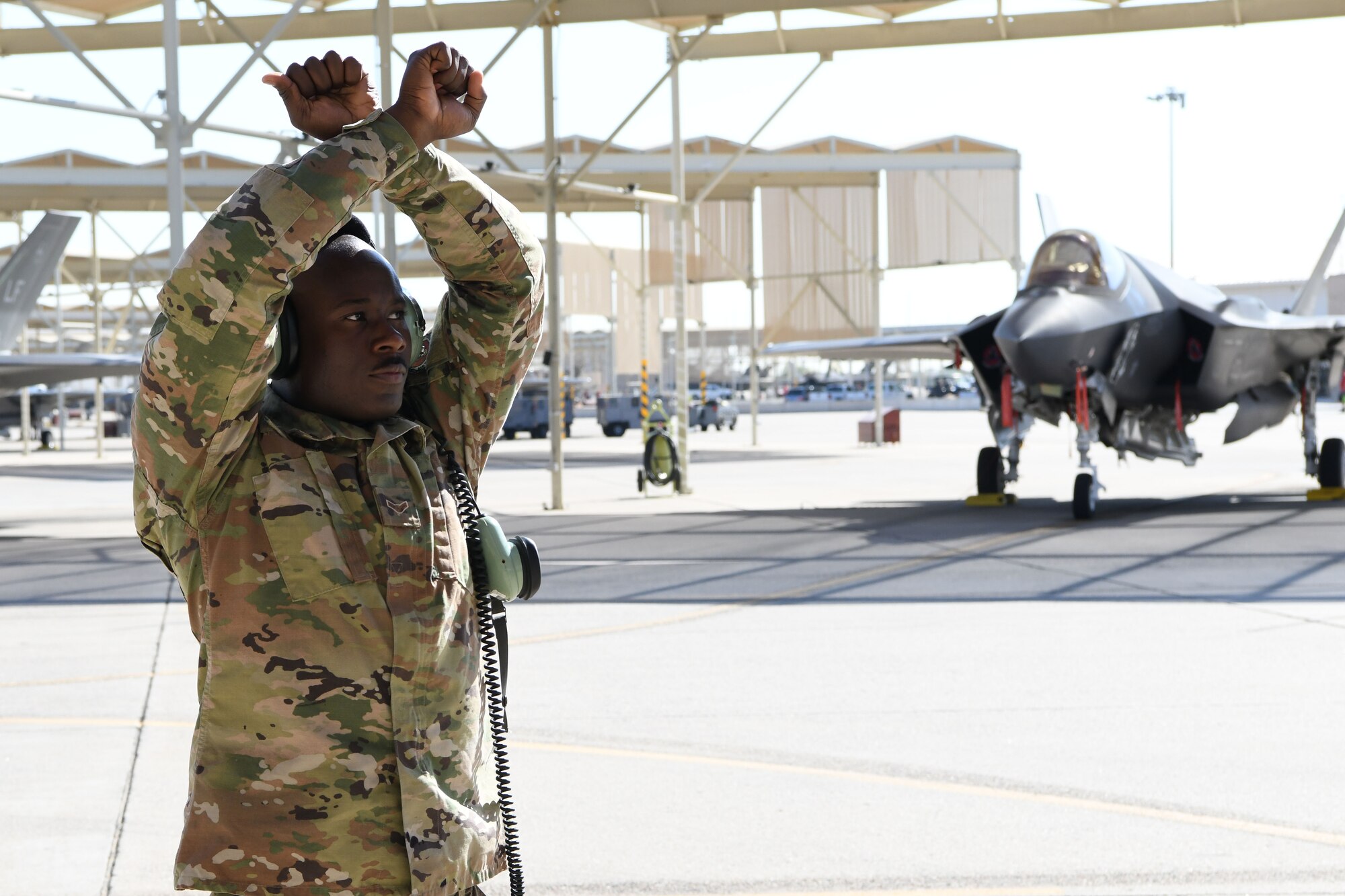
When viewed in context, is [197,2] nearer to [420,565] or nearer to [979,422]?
[420,565]

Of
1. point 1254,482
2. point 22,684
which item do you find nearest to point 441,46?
point 22,684

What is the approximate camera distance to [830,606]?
1014cm

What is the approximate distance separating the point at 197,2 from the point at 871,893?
16175mm

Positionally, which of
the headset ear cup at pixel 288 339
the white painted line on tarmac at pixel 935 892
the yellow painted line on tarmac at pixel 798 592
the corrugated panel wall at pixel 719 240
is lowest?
the yellow painted line on tarmac at pixel 798 592

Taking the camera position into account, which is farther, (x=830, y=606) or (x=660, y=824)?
(x=830, y=606)

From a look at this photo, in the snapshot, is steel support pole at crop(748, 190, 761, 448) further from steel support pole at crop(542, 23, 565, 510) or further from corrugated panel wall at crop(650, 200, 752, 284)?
steel support pole at crop(542, 23, 565, 510)

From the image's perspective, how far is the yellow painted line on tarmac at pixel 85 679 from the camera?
7.69m

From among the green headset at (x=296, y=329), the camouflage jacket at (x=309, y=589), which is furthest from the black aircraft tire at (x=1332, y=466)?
the camouflage jacket at (x=309, y=589)

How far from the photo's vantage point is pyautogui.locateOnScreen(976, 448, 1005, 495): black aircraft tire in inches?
729

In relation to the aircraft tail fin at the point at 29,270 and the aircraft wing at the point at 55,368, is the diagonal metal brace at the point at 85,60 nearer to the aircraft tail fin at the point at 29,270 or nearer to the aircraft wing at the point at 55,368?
the aircraft wing at the point at 55,368

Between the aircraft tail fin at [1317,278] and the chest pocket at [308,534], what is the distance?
20.9m

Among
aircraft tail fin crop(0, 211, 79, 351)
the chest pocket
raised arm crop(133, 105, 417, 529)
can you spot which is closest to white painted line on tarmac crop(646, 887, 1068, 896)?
the chest pocket

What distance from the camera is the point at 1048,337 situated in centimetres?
1538

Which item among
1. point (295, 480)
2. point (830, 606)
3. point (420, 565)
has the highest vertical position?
point (295, 480)
